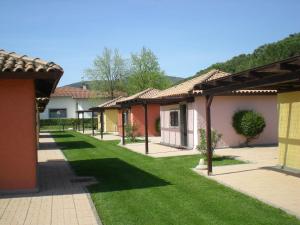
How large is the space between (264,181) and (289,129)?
8.33 feet

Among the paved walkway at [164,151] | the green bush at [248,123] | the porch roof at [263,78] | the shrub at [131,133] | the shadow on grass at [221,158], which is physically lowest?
the paved walkway at [164,151]

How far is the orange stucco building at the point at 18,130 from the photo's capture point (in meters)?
9.75

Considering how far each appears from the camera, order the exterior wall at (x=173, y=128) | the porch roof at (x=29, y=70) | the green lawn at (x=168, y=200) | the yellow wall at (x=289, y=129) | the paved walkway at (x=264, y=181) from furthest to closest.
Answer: the exterior wall at (x=173, y=128)
the yellow wall at (x=289, y=129)
the porch roof at (x=29, y=70)
the paved walkway at (x=264, y=181)
the green lawn at (x=168, y=200)

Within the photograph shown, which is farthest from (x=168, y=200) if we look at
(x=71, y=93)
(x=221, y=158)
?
(x=71, y=93)

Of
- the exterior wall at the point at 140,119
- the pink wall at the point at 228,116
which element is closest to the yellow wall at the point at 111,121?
the exterior wall at the point at 140,119

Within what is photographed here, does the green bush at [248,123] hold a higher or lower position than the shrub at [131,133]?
higher

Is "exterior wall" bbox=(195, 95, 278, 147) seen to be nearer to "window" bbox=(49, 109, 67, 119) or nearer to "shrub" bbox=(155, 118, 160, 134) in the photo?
"shrub" bbox=(155, 118, 160, 134)

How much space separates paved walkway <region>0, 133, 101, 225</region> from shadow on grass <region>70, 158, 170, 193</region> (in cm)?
76

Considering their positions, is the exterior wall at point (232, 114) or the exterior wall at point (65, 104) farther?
the exterior wall at point (65, 104)

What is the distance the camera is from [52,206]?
8.41m

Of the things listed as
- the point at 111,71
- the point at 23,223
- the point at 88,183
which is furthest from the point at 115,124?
the point at 23,223

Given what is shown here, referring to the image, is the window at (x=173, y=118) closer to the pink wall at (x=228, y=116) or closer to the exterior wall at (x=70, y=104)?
the pink wall at (x=228, y=116)

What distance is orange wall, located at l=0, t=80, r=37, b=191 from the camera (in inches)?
384

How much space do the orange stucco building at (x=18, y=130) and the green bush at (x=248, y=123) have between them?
11844 mm
